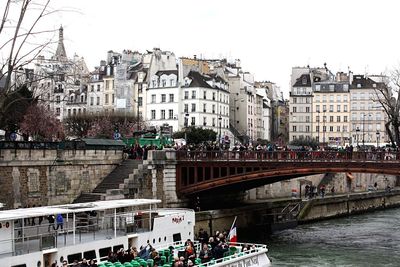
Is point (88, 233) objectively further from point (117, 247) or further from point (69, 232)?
point (117, 247)

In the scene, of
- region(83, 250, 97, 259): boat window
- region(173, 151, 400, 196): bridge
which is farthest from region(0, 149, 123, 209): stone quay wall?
region(83, 250, 97, 259): boat window

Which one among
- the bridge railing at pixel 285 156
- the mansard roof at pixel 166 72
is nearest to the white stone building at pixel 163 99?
the mansard roof at pixel 166 72

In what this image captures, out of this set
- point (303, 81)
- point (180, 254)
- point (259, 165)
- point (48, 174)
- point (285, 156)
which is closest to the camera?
point (180, 254)

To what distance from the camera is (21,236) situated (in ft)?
88.1

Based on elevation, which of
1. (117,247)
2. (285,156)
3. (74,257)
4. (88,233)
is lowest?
(74,257)

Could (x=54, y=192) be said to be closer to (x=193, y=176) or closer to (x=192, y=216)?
(x=193, y=176)

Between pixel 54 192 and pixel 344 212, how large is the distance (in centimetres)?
3047

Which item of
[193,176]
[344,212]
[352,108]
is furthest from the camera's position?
[352,108]

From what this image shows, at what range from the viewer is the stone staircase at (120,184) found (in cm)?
4616

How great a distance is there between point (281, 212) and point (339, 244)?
34.3 ft

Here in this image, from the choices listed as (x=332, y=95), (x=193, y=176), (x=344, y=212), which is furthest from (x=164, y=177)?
(x=332, y=95)

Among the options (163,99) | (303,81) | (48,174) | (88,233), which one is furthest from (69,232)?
(303,81)

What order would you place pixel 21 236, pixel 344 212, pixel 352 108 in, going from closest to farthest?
pixel 21 236, pixel 344 212, pixel 352 108

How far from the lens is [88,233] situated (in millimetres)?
30031
